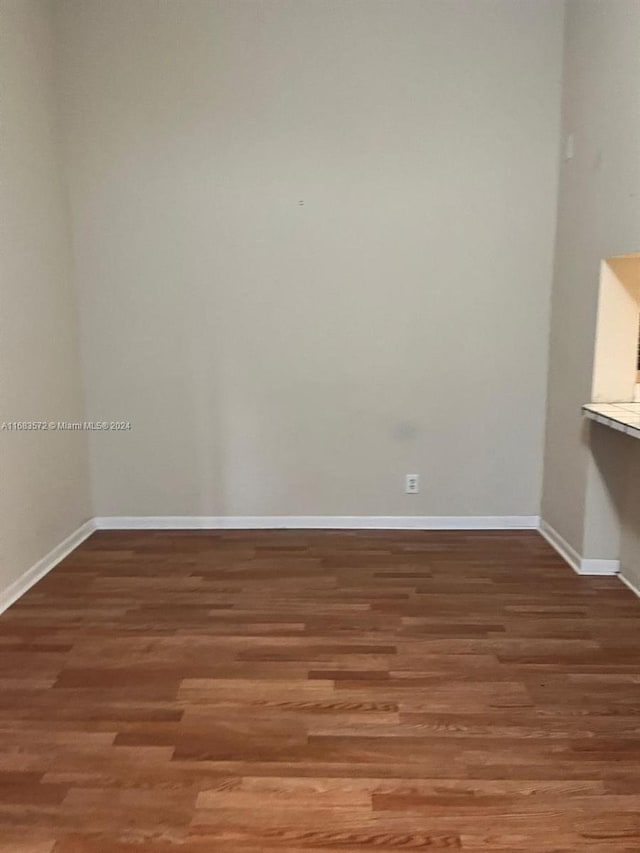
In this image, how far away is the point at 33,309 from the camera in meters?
3.30

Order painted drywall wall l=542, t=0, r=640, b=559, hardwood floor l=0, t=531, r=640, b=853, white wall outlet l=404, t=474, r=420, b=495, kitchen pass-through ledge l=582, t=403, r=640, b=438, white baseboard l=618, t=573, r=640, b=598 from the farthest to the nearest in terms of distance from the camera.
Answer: white wall outlet l=404, t=474, r=420, b=495 → white baseboard l=618, t=573, r=640, b=598 → painted drywall wall l=542, t=0, r=640, b=559 → kitchen pass-through ledge l=582, t=403, r=640, b=438 → hardwood floor l=0, t=531, r=640, b=853

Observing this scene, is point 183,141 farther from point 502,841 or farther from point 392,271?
point 502,841

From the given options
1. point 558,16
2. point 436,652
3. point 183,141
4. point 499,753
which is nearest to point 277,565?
point 436,652

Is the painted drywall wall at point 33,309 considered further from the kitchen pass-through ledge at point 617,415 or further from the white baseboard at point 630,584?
the white baseboard at point 630,584

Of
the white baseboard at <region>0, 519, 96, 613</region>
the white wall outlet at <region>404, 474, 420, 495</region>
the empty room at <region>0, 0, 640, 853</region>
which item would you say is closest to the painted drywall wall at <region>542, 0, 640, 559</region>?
the empty room at <region>0, 0, 640, 853</region>

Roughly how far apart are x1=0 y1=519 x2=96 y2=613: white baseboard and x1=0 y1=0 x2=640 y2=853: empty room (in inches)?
0.6

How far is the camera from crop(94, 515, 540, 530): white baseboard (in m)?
3.94

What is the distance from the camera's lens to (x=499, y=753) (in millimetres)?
1981

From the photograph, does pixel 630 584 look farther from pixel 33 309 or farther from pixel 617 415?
pixel 33 309

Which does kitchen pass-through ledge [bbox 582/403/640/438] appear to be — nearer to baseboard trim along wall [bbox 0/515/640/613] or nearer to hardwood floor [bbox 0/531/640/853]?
hardwood floor [bbox 0/531/640/853]

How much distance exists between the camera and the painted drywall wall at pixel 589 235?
2.74m

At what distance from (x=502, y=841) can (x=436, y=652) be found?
91cm

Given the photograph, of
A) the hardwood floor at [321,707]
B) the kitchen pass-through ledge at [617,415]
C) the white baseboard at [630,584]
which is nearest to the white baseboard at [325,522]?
the hardwood floor at [321,707]

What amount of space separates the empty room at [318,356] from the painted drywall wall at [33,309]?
0.02 metres
